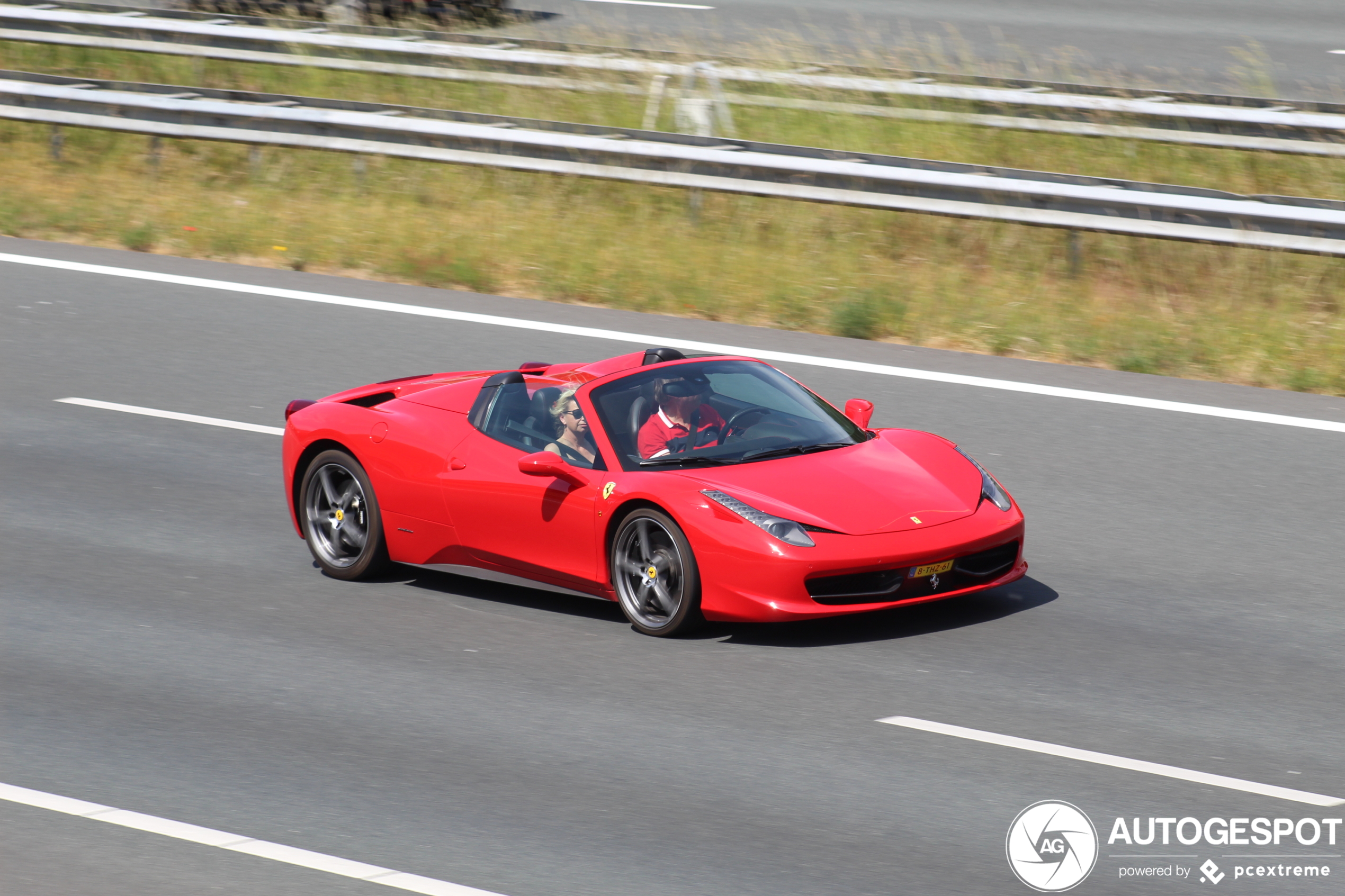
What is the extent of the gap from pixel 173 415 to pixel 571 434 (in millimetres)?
4393

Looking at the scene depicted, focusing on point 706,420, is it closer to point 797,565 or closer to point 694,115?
point 797,565

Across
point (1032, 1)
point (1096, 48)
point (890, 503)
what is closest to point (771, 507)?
point (890, 503)

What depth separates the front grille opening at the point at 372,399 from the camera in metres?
9.42

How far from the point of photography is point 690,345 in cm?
1352

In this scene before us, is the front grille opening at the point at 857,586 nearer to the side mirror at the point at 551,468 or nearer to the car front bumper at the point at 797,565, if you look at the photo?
the car front bumper at the point at 797,565

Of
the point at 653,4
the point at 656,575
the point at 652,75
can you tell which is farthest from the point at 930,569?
the point at 653,4

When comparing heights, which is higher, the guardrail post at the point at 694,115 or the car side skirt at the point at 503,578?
the guardrail post at the point at 694,115

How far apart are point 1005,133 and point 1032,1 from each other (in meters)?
8.04

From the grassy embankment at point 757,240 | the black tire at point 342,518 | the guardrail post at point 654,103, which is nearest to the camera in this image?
the black tire at point 342,518

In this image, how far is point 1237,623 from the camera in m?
8.27

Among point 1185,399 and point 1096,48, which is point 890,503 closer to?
point 1185,399

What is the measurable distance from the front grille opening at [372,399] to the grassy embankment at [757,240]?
5332 millimetres

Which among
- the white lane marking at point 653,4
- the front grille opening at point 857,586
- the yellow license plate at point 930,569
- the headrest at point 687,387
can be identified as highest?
the white lane marking at point 653,4

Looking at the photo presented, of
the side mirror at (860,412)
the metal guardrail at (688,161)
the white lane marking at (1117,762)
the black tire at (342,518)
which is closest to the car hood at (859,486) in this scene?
the side mirror at (860,412)
